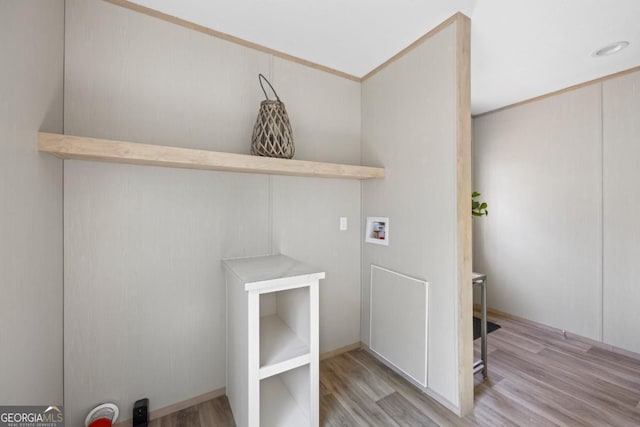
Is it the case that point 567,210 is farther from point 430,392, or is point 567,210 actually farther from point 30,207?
point 30,207

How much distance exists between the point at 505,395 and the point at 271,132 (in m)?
2.33

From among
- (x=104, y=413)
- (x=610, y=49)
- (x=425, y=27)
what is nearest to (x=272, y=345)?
(x=104, y=413)

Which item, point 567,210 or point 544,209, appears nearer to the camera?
point 567,210

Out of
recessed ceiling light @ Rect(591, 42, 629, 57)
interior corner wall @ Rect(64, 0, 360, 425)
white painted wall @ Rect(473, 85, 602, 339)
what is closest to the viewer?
interior corner wall @ Rect(64, 0, 360, 425)

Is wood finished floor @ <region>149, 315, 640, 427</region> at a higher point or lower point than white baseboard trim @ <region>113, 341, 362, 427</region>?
lower

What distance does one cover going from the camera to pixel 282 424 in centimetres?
149

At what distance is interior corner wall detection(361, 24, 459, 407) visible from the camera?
64.1 inches

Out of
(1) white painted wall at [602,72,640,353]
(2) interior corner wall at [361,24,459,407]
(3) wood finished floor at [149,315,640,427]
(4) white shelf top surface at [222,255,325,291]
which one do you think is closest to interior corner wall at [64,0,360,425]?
(4) white shelf top surface at [222,255,325,291]

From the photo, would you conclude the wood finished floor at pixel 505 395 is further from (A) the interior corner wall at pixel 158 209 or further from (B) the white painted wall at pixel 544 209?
(B) the white painted wall at pixel 544 209

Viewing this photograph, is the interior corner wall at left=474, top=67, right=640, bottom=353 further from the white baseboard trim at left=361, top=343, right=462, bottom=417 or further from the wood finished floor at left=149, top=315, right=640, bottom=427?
the white baseboard trim at left=361, top=343, right=462, bottom=417

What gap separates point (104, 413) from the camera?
56.6 inches

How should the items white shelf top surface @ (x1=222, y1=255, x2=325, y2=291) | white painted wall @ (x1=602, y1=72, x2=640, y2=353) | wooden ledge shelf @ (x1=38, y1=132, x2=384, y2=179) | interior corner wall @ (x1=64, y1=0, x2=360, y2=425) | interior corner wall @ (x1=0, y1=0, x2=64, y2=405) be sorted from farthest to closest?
white painted wall @ (x1=602, y1=72, x2=640, y2=353) < interior corner wall @ (x1=64, y1=0, x2=360, y2=425) < white shelf top surface @ (x1=222, y1=255, x2=325, y2=291) < wooden ledge shelf @ (x1=38, y1=132, x2=384, y2=179) < interior corner wall @ (x1=0, y1=0, x2=64, y2=405)

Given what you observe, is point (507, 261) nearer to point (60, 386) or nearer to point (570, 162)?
point (570, 162)

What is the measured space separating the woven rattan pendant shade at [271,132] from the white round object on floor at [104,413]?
5.39ft
